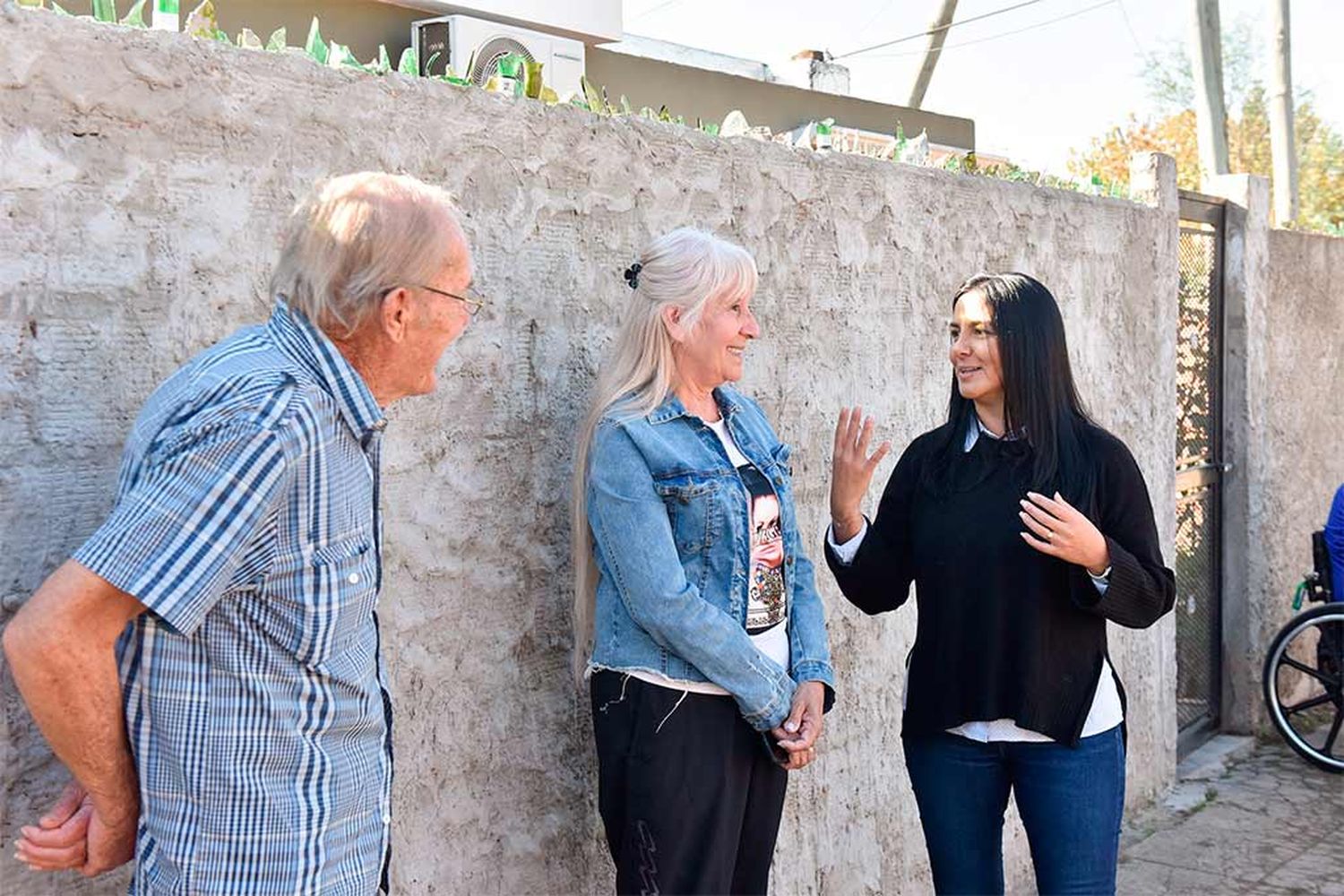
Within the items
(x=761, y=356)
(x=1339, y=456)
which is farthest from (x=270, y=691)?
(x=1339, y=456)

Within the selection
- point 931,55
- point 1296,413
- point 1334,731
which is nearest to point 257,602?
point 1334,731

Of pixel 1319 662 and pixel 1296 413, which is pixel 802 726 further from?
pixel 1296 413

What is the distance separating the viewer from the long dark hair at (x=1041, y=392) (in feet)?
10.1

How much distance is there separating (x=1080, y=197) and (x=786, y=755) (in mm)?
3097

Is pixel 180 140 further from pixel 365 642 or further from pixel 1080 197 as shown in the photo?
pixel 1080 197

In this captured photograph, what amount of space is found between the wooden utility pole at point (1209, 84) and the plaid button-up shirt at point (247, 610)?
11562mm

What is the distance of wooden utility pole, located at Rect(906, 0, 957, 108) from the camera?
17766mm

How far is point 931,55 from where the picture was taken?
58.3 feet

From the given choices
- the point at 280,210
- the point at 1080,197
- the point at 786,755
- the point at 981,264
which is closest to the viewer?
the point at 280,210

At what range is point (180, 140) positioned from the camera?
2402mm

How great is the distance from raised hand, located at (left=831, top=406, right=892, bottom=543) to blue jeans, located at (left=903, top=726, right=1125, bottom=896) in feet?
1.70

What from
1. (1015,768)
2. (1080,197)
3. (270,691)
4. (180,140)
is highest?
(1080,197)

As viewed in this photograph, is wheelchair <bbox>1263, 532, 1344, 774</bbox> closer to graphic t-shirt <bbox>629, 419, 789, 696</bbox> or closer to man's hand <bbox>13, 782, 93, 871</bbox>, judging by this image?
graphic t-shirt <bbox>629, 419, 789, 696</bbox>

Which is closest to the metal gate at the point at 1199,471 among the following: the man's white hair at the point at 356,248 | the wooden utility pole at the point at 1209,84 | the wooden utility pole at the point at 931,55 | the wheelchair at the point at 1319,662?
the wheelchair at the point at 1319,662
